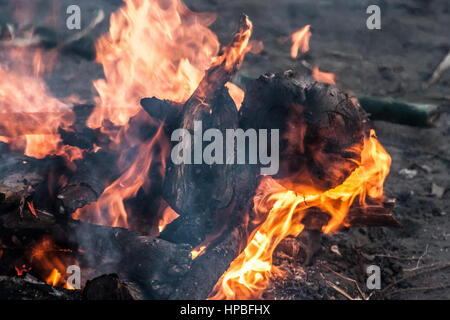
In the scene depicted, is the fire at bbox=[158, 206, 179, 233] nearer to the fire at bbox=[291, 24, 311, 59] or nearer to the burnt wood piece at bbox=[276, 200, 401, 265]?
the burnt wood piece at bbox=[276, 200, 401, 265]

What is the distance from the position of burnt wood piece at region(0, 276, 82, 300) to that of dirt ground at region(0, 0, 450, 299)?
1.41 m

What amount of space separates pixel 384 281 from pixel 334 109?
63.7 inches

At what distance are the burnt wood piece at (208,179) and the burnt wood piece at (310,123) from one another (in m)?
0.27

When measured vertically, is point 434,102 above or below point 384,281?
above

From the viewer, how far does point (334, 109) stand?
2.80m

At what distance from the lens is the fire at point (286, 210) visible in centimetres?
321

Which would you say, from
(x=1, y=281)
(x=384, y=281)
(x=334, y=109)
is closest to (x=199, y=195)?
(x=334, y=109)

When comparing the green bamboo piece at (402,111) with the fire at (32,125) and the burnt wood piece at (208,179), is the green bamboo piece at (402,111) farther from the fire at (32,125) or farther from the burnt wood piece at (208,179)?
the fire at (32,125)

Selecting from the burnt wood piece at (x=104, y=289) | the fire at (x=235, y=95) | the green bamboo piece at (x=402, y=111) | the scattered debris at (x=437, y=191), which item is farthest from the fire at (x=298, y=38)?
the burnt wood piece at (x=104, y=289)

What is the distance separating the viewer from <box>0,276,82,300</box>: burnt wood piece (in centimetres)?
245

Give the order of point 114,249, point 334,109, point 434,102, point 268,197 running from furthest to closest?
point 434,102, point 268,197, point 114,249, point 334,109

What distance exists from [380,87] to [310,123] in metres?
5.00

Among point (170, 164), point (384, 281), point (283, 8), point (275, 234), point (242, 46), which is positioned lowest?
point (384, 281)
